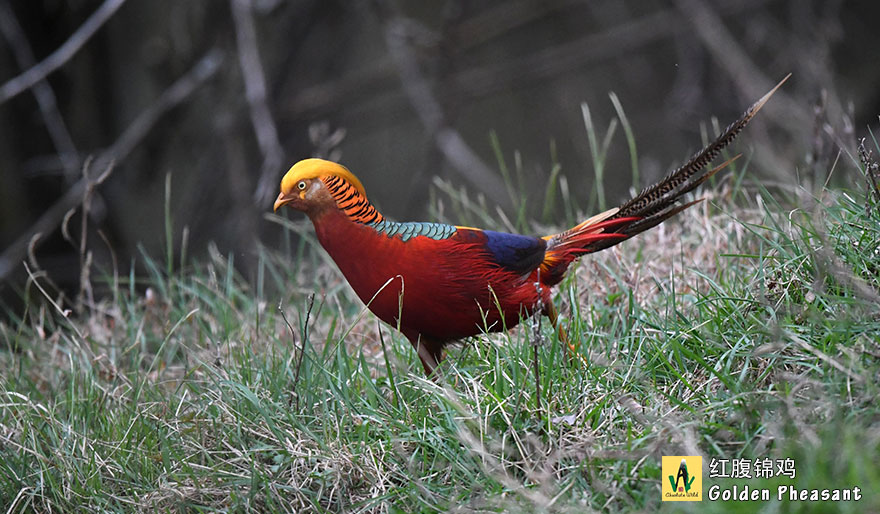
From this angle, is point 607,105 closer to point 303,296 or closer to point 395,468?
point 303,296

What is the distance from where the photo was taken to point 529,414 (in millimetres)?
2436

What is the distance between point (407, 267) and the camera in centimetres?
275

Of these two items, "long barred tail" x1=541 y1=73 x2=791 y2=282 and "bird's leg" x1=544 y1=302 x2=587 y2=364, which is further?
"long barred tail" x1=541 y1=73 x2=791 y2=282

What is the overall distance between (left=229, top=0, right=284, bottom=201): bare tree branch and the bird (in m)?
1.74

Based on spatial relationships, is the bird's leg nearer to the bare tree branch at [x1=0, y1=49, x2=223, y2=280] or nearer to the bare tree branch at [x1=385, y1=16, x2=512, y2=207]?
the bare tree branch at [x1=385, y1=16, x2=512, y2=207]

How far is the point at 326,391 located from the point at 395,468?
17.0 inches

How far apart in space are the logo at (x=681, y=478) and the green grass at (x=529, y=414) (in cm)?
4

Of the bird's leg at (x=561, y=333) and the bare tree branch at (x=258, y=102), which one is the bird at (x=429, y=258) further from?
the bare tree branch at (x=258, y=102)

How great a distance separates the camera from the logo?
6.38ft

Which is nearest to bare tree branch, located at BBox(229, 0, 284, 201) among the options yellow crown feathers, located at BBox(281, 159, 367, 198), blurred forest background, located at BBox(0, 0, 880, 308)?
blurred forest background, located at BBox(0, 0, 880, 308)

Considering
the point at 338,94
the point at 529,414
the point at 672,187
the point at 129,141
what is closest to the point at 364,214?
the point at 529,414

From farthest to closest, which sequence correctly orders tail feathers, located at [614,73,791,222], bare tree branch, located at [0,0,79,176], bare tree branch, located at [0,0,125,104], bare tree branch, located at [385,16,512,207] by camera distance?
1. bare tree branch, located at [385,16,512,207]
2. bare tree branch, located at [0,0,79,176]
3. bare tree branch, located at [0,0,125,104]
4. tail feathers, located at [614,73,791,222]

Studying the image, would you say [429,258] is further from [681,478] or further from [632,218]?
[681,478]

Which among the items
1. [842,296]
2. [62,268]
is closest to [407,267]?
[842,296]
